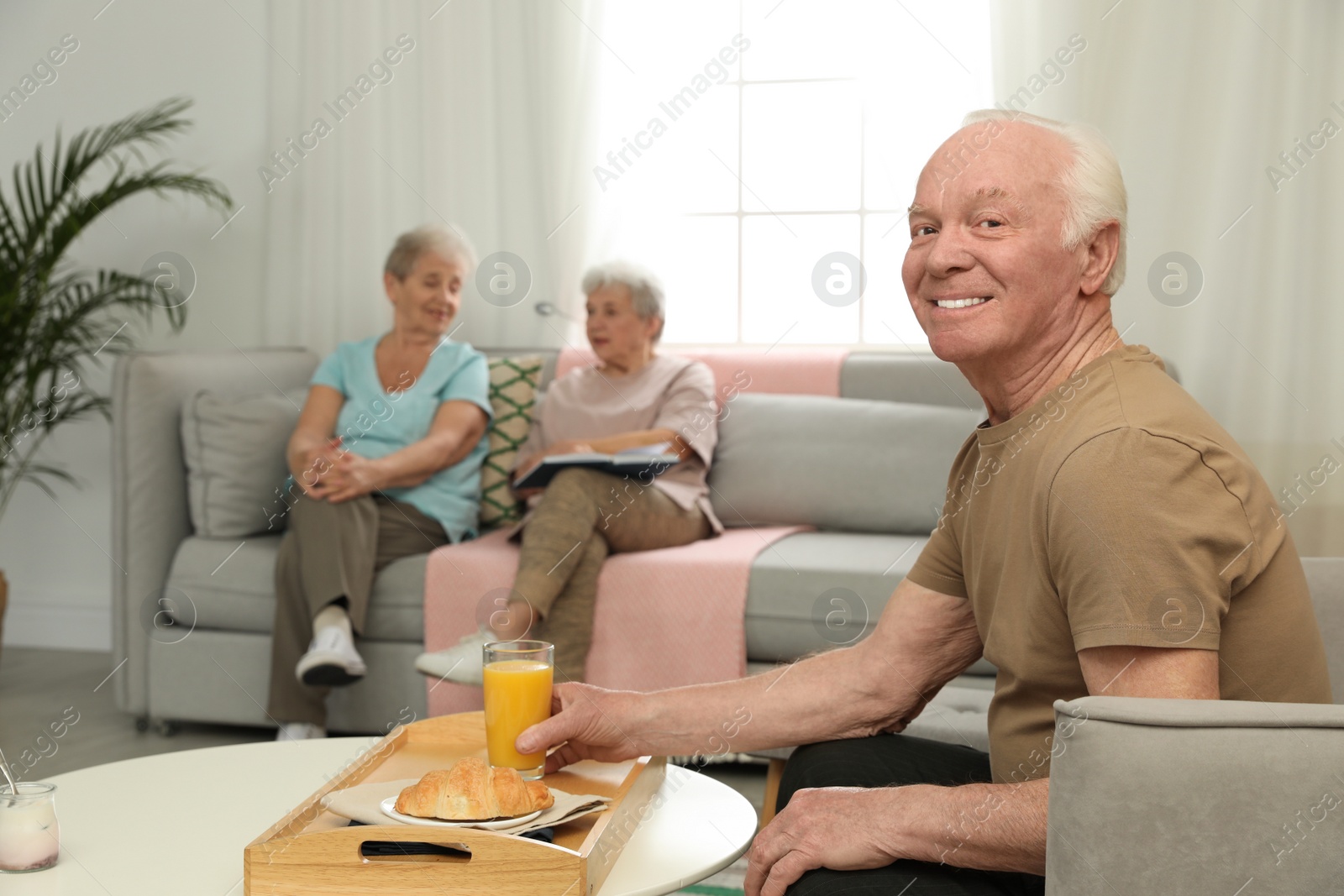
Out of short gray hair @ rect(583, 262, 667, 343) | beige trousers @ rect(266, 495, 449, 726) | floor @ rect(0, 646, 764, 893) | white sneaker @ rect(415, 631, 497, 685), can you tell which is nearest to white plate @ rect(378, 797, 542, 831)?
floor @ rect(0, 646, 764, 893)

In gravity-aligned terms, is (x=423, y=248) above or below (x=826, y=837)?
above

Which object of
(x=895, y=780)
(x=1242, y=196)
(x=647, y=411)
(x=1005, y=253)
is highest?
(x=1242, y=196)

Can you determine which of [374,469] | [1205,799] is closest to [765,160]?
[374,469]

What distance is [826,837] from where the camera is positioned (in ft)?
3.31

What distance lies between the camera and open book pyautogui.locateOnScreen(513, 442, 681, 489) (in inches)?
101

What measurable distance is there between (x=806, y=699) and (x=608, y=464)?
132 centimetres

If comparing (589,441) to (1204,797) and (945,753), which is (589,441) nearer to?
(945,753)

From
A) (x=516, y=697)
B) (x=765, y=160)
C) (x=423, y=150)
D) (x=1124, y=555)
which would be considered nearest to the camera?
(x=1124, y=555)

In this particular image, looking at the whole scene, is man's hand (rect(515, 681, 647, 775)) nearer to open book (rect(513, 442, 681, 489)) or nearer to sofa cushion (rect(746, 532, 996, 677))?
sofa cushion (rect(746, 532, 996, 677))

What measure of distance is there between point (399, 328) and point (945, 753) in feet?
6.80

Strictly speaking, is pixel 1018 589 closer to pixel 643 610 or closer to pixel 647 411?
pixel 643 610

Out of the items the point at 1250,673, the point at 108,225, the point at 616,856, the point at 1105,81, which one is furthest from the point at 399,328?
the point at 1250,673

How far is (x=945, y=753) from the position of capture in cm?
130

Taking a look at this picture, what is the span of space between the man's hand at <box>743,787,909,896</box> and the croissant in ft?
0.67
